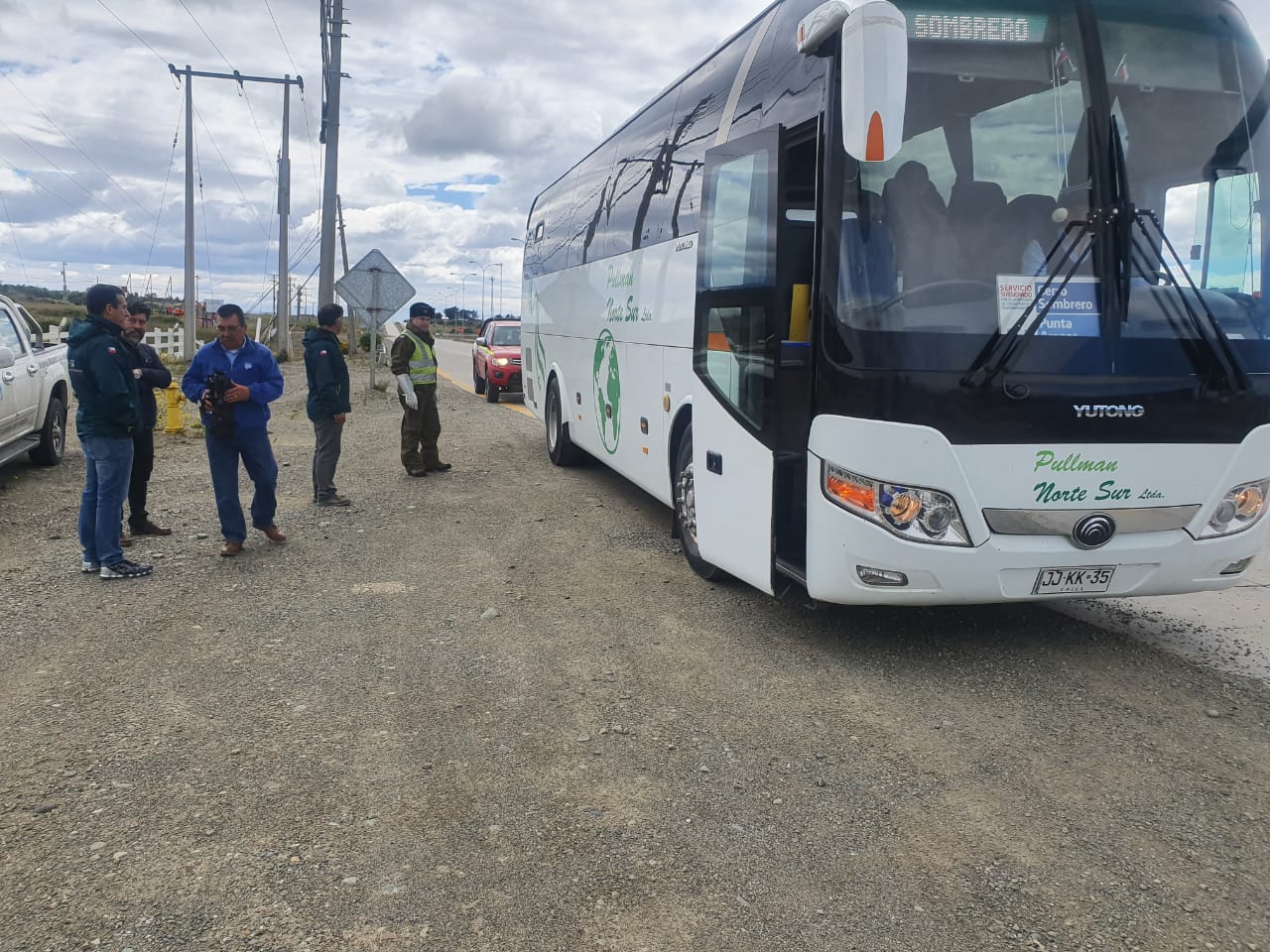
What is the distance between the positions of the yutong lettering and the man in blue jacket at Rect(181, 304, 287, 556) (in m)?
5.53

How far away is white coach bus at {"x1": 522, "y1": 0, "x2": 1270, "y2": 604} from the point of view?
181 inches

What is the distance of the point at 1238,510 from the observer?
496cm

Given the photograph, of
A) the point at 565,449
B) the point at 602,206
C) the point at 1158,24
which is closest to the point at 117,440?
the point at 602,206

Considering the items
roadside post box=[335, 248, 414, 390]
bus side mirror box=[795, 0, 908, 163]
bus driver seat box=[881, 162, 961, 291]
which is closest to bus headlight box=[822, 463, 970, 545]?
bus driver seat box=[881, 162, 961, 291]

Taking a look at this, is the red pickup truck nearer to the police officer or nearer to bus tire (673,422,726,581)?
the police officer

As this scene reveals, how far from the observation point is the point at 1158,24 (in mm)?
4852

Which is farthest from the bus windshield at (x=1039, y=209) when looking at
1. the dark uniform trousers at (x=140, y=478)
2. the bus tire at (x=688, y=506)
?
the dark uniform trousers at (x=140, y=478)

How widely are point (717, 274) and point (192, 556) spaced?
451cm

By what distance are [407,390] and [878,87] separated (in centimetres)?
736

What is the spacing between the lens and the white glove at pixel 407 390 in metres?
10.7

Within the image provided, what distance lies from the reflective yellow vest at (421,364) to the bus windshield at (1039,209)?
711cm

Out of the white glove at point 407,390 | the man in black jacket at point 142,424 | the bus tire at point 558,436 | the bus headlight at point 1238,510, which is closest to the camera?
the bus headlight at point 1238,510

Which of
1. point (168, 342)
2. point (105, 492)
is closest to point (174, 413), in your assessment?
point (105, 492)

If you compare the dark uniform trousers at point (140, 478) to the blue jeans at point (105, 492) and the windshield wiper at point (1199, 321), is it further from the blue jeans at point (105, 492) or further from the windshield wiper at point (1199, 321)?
the windshield wiper at point (1199, 321)
